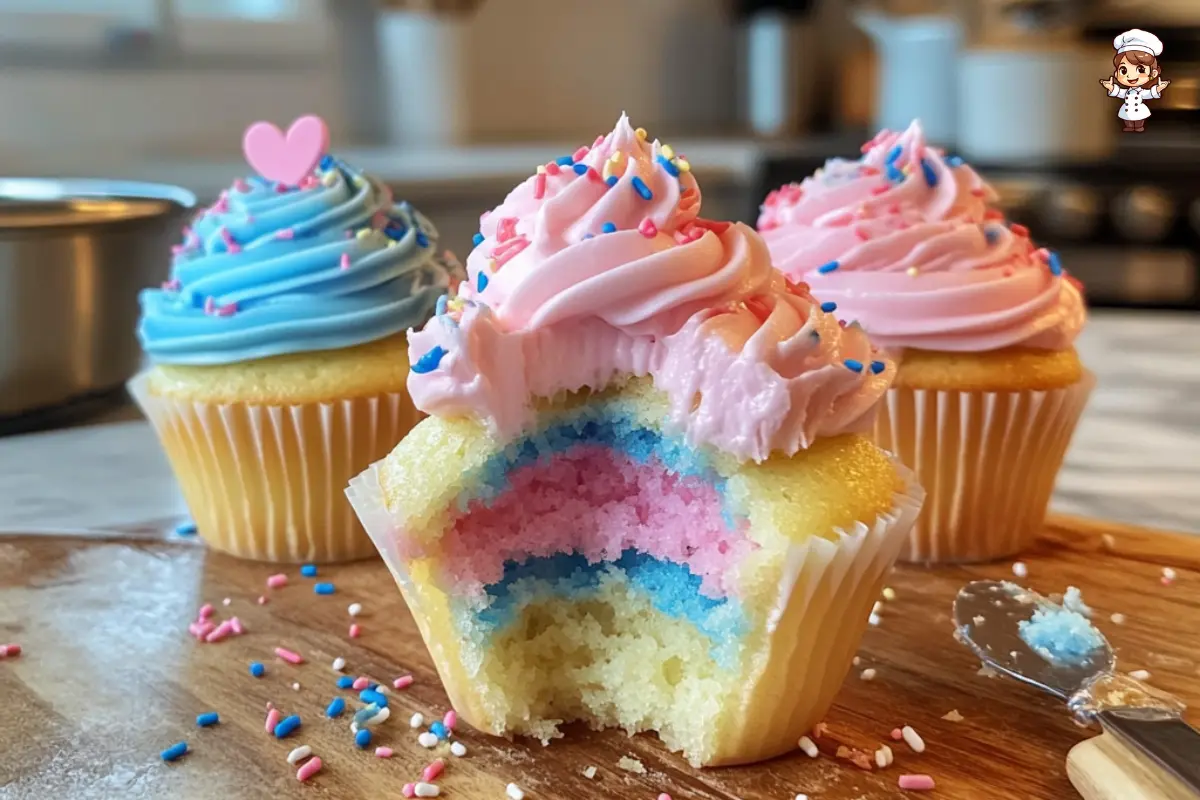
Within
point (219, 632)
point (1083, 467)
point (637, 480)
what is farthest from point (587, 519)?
point (1083, 467)

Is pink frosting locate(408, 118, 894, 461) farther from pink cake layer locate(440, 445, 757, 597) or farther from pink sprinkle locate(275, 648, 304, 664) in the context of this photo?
pink sprinkle locate(275, 648, 304, 664)

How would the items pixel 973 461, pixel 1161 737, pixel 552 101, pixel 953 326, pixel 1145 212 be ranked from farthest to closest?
pixel 552 101, pixel 1145 212, pixel 973 461, pixel 953 326, pixel 1161 737

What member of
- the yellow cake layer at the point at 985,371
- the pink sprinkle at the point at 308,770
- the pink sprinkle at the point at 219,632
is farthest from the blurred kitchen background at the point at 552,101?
the pink sprinkle at the point at 308,770

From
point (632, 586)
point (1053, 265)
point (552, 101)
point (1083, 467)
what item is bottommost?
point (1083, 467)

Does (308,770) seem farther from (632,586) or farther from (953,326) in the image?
(953,326)

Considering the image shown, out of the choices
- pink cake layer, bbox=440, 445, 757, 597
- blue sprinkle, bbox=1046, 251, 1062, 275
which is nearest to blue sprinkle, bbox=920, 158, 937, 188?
blue sprinkle, bbox=1046, 251, 1062, 275
